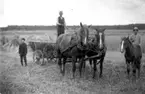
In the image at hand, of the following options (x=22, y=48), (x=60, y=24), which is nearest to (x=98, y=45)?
(x=60, y=24)

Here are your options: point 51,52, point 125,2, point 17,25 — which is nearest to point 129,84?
point 125,2

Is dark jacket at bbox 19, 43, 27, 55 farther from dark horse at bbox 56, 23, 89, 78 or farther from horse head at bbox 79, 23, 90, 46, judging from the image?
horse head at bbox 79, 23, 90, 46

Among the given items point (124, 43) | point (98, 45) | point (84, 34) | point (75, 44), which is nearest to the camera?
point (124, 43)

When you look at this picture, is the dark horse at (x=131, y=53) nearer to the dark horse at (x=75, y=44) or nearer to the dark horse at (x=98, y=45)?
the dark horse at (x=98, y=45)

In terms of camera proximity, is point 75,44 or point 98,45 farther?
point 75,44

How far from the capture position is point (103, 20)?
4.25 meters

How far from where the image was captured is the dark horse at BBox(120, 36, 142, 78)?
4855 millimetres

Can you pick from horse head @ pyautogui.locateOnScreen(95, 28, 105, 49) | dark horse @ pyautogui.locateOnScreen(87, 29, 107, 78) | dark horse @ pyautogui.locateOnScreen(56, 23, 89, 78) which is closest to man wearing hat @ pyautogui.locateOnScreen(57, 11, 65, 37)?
dark horse @ pyautogui.locateOnScreen(56, 23, 89, 78)

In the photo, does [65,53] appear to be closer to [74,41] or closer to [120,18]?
[74,41]

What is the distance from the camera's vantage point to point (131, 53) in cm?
517

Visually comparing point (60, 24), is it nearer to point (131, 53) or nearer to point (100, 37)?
point (100, 37)

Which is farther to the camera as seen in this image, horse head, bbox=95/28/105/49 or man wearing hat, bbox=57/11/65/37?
man wearing hat, bbox=57/11/65/37

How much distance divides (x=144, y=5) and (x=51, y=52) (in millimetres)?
4261

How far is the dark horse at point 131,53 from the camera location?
15.9 ft
